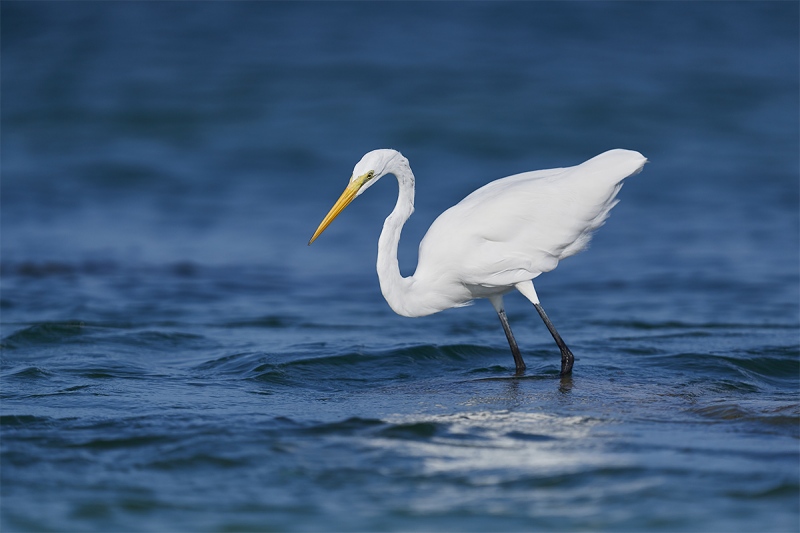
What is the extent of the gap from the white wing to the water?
2.18ft

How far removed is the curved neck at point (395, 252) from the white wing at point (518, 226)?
0.56ft

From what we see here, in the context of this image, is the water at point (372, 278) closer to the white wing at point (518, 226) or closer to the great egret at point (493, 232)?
the great egret at point (493, 232)

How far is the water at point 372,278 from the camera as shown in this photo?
393cm

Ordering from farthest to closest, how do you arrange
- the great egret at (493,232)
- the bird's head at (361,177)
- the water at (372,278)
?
the great egret at (493,232) < the bird's head at (361,177) < the water at (372,278)

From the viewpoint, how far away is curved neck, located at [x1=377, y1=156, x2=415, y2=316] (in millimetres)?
5848

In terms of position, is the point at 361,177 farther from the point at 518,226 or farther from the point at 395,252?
the point at 518,226

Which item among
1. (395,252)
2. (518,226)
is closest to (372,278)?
(395,252)

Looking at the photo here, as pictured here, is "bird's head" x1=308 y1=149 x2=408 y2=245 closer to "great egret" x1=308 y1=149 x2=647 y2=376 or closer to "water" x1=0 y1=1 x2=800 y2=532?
"great egret" x1=308 y1=149 x2=647 y2=376

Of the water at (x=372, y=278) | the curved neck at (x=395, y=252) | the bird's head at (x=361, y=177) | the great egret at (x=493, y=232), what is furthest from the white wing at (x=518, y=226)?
the water at (x=372, y=278)

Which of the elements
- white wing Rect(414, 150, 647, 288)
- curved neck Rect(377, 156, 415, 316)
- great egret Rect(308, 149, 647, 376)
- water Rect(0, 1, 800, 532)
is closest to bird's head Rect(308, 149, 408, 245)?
great egret Rect(308, 149, 647, 376)

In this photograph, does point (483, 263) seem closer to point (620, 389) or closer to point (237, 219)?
point (620, 389)

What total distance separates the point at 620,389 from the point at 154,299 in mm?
4765

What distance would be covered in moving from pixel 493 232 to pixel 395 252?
603 millimetres

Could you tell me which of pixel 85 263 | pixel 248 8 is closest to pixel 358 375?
pixel 85 263
